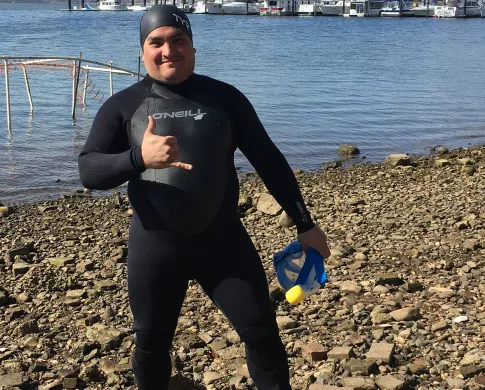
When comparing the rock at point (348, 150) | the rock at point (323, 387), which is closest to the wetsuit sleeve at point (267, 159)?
the rock at point (323, 387)

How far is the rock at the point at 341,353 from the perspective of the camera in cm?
467

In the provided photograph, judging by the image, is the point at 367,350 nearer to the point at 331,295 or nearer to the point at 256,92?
the point at 331,295

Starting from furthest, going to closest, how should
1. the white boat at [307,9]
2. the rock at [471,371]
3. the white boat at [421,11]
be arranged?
the white boat at [307,9]
the white boat at [421,11]
the rock at [471,371]

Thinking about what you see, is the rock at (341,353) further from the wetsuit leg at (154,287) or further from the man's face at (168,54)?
the man's face at (168,54)

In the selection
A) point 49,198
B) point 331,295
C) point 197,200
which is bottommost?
point 49,198

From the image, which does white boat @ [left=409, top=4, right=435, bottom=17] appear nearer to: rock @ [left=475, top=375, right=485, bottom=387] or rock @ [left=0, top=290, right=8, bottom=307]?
rock @ [left=0, top=290, right=8, bottom=307]

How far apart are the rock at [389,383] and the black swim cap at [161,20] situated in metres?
2.36

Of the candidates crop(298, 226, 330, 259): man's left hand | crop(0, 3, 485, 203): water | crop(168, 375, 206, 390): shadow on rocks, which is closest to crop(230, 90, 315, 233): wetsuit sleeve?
crop(298, 226, 330, 259): man's left hand

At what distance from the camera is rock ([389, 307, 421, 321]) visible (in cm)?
529

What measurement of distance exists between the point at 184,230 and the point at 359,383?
1.64 meters

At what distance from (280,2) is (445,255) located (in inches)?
5010

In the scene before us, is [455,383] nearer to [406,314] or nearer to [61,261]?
[406,314]

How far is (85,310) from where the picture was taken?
6047 millimetres

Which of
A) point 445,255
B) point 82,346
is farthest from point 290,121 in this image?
point 82,346
